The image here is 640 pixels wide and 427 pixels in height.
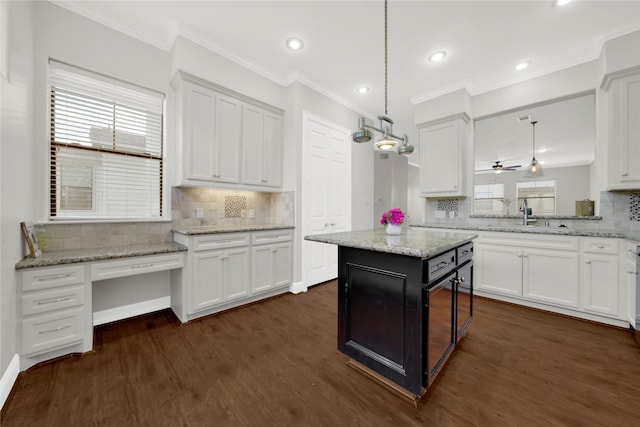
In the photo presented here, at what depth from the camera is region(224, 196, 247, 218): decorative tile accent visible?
346cm

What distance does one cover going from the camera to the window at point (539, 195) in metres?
3.68

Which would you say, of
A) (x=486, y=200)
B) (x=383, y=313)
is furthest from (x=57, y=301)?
(x=486, y=200)

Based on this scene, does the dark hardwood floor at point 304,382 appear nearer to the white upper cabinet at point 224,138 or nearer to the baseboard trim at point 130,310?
the baseboard trim at point 130,310

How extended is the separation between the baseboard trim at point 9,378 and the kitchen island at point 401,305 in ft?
6.91

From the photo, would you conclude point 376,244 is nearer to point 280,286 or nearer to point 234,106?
point 280,286

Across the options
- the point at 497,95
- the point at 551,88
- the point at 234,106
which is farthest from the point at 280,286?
the point at 551,88

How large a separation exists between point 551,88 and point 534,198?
1628 mm

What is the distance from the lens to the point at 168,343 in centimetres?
220

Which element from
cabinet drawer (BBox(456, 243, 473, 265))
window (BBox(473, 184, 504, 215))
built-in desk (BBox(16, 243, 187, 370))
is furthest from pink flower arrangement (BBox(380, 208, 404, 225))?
window (BBox(473, 184, 504, 215))

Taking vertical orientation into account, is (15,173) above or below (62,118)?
below

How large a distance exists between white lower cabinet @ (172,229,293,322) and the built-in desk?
618mm

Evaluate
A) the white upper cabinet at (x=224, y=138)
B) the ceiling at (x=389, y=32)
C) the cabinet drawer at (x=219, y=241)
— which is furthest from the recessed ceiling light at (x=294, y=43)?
the cabinet drawer at (x=219, y=241)

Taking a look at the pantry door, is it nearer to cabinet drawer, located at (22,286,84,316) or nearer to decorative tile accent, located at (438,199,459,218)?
decorative tile accent, located at (438,199,459,218)

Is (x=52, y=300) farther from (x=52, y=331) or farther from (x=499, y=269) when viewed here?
(x=499, y=269)
